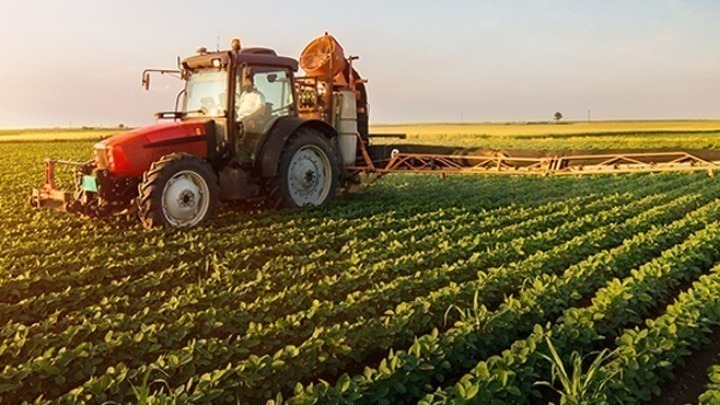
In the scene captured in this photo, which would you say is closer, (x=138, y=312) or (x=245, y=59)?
(x=138, y=312)

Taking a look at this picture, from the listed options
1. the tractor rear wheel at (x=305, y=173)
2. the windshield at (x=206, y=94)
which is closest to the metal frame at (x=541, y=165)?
the tractor rear wheel at (x=305, y=173)

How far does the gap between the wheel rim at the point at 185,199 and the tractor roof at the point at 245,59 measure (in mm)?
1681

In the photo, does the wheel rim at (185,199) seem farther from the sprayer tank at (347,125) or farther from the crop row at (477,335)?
the crop row at (477,335)

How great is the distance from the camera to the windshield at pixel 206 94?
28.5ft

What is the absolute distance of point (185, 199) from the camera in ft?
26.3

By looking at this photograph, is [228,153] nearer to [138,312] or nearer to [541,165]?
[138,312]

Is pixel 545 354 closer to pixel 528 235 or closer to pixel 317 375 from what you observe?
pixel 317 375

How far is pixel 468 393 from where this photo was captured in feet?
10.8

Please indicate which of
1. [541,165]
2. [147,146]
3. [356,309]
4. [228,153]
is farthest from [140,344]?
[541,165]

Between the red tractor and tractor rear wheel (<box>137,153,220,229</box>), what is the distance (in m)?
0.01

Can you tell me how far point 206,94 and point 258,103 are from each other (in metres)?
0.74

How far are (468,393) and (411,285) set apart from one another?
221 centimetres

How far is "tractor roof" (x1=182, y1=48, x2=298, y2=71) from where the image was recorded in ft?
27.8

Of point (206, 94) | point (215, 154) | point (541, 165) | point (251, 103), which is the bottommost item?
point (541, 165)
